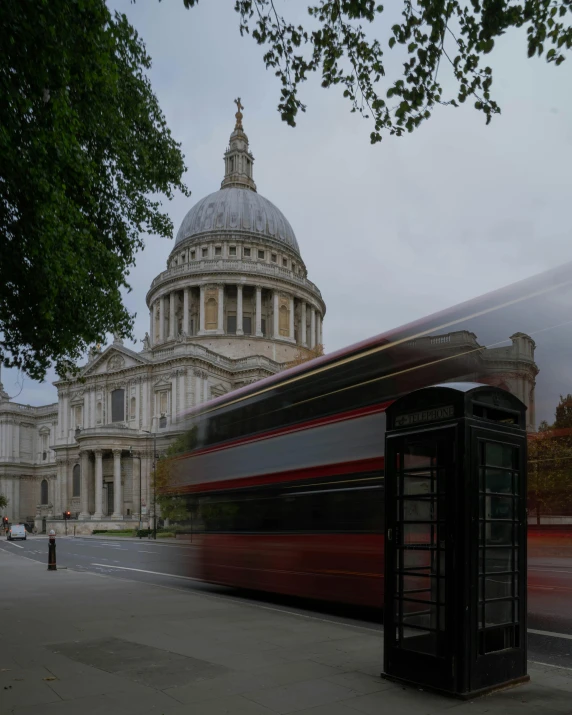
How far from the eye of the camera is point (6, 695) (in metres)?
5.89

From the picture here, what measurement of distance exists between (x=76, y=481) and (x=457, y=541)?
79.6m

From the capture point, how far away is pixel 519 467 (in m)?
6.39

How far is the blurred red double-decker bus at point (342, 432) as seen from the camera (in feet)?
29.1

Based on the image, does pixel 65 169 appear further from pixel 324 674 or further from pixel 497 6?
pixel 324 674

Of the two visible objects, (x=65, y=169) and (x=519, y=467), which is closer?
(x=519, y=467)

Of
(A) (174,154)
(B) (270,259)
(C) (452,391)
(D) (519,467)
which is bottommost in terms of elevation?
(D) (519,467)

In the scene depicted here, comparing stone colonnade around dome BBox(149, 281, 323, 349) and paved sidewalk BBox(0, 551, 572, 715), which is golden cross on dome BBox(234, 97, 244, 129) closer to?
stone colonnade around dome BBox(149, 281, 323, 349)

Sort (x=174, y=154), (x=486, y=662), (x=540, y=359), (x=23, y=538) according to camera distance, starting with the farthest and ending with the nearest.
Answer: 1. (x=23, y=538)
2. (x=174, y=154)
3. (x=540, y=359)
4. (x=486, y=662)

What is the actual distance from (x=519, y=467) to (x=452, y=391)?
3.47 ft

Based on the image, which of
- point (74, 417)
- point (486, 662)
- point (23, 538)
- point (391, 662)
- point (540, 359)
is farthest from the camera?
point (74, 417)

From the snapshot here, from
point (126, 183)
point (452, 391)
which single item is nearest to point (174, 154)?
point (126, 183)

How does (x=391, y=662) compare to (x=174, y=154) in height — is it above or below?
below

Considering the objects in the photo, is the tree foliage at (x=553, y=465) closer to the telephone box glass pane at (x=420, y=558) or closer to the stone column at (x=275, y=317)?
the telephone box glass pane at (x=420, y=558)

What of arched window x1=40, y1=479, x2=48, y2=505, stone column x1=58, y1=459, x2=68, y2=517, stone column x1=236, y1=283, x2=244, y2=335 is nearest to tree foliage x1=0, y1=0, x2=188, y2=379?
stone column x1=236, y1=283, x2=244, y2=335
